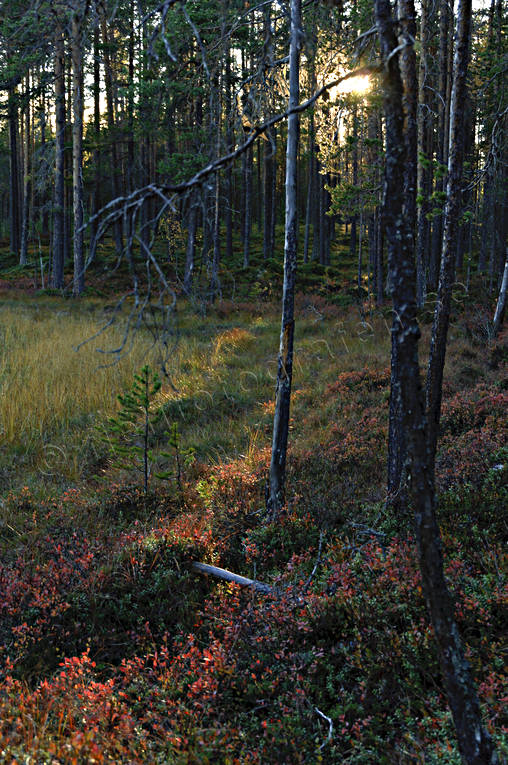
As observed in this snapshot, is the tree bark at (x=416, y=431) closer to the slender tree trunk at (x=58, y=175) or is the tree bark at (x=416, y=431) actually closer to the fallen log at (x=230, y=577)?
the fallen log at (x=230, y=577)

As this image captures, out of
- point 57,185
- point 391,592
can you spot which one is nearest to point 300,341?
point 391,592

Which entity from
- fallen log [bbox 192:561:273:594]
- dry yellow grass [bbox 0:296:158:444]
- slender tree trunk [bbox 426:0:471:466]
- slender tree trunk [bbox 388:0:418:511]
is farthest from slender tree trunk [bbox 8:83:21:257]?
fallen log [bbox 192:561:273:594]

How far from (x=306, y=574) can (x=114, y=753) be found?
2.06 m

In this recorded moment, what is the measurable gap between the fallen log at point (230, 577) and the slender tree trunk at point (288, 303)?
100 cm

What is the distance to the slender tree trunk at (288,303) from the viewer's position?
493cm

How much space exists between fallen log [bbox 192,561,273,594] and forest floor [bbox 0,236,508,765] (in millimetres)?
93

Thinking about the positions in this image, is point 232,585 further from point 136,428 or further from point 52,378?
point 52,378

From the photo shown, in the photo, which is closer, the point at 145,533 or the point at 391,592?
the point at 391,592

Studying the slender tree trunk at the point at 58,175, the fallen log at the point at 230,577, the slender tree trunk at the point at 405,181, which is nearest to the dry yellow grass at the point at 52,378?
the fallen log at the point at 230,577

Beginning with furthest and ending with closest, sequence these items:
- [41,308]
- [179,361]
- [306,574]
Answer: [41,308] < [179,361] < [306,574]

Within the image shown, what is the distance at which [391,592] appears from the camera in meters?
3.72

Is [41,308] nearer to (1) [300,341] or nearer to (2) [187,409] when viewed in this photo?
(1) [300,341]

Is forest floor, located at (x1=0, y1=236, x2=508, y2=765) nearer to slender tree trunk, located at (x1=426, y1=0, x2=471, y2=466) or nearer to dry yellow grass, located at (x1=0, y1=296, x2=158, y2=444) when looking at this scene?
dry yellow grass, located at (x1=0, y1=296, x2=158, y2=444)

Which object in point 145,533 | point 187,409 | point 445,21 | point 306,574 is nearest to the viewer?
point 306,574
